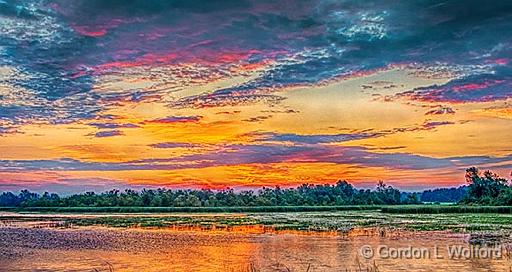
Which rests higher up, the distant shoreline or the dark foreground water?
the distant shoreline

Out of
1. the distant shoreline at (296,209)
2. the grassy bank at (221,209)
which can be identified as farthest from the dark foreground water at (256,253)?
the grassy bank at (221,209)

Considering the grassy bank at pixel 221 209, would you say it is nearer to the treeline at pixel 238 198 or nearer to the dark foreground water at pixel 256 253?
the treeline at pixel 238 198

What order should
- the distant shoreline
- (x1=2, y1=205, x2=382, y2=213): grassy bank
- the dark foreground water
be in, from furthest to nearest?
1. (x1=2, y1=205, x2=382, y2=213): grassy bank
2. the distant shoreline
3. the dark foreground water

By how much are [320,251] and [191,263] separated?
557 centimetres

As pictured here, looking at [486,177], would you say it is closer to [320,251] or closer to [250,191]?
[250,191]

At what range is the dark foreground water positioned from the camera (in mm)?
19469

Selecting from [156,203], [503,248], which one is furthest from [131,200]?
[503,248]

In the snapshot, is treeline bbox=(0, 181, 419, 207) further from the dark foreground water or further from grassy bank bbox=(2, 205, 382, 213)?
the dark foreground water

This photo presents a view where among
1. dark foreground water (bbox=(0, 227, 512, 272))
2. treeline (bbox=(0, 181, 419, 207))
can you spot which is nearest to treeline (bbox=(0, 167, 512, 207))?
treeline (bbox=(0, 181, 419, 207))

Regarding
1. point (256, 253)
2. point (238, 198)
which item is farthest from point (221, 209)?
point (256, 253)

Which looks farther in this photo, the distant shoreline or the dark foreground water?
the distant shoreline

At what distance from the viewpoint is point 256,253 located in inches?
931

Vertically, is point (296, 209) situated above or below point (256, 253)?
above

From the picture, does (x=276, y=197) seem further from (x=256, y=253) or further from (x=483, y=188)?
(x=256, y=253)
